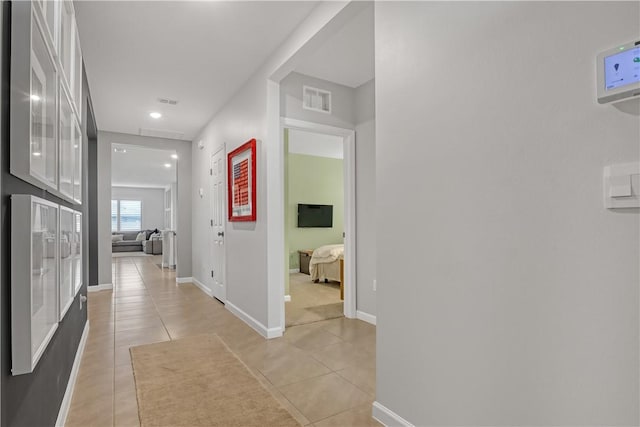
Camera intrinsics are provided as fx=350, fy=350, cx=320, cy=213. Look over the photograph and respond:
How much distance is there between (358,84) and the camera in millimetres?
3840

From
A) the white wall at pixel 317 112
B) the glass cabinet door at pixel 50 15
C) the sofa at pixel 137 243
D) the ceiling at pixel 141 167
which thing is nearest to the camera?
the glass cabinet door at pixel 50 15

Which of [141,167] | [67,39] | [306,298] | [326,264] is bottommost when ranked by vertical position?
[306,298]

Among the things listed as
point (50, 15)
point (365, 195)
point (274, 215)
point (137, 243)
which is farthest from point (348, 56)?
point (137, 243)

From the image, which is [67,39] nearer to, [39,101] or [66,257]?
[39,101]

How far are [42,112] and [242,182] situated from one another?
2.60 metres

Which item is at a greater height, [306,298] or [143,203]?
[143,203]

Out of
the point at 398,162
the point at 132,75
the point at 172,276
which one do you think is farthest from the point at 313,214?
the point at 398,162

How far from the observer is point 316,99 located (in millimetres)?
3715

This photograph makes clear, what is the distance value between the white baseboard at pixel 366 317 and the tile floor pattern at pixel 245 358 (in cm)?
11

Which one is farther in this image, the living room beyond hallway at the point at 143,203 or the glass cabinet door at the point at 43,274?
the living room beyond hallway at the point at 143,203

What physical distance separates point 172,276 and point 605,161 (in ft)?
23.5

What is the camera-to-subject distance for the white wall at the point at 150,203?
1403cm

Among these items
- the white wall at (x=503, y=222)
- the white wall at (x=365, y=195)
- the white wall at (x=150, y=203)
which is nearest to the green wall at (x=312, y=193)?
the white wall at (x=365, y=195)

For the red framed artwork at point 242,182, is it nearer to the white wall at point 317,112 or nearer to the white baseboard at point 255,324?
the white wall at point 317,112
